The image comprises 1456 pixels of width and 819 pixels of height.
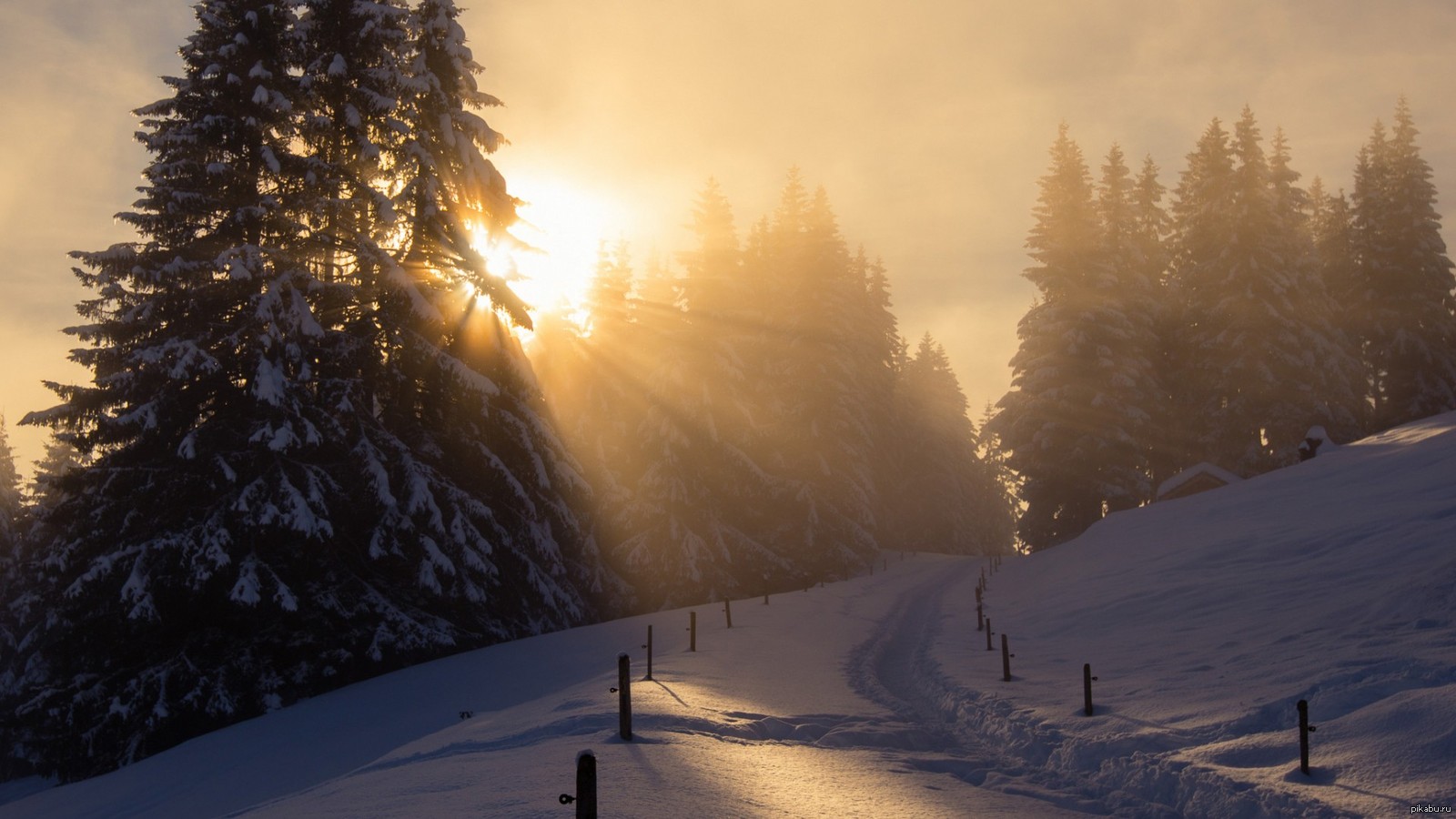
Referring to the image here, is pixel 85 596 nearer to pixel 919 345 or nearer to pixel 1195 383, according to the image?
pixel 1195 383

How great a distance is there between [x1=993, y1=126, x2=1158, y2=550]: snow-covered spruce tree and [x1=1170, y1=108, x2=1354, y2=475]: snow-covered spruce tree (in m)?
2.88

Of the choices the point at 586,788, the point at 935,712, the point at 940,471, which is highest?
the point at 940,471

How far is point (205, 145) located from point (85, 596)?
33.8ft

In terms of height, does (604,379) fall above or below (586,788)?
above

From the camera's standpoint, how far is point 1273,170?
5309cm

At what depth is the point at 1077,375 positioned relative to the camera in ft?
139

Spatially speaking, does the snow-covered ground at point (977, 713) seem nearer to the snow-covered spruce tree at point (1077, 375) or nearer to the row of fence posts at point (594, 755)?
the row of fence posts at point (594, 755)

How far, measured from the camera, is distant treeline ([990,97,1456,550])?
41875 millimetres

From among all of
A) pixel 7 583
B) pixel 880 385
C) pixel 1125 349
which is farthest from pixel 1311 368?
pixel 7 583

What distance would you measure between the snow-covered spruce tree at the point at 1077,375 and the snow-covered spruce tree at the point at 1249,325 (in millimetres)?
2879

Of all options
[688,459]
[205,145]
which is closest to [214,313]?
[205,145]

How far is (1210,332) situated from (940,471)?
24938 millimetres

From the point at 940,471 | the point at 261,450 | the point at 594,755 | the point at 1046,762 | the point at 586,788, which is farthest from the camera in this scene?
the point at 940,471

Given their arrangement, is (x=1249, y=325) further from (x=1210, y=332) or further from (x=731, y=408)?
(x=731, y=408)
